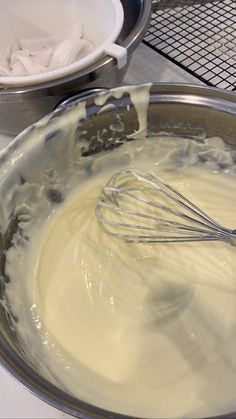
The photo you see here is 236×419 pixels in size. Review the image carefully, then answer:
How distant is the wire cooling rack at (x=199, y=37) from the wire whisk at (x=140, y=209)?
0.29m

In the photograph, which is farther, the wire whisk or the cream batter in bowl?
the wire whisk

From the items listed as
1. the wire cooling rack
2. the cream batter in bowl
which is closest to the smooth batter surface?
the cream batter in bowl

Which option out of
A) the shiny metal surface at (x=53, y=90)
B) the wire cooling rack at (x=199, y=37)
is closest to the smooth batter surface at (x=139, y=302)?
the shiny metal surface at (x=53, y=90)

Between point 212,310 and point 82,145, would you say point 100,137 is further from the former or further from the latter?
point 212,310

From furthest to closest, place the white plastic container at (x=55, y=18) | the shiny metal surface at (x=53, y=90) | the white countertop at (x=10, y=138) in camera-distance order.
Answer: the white plastic container at (x=55, y=18) < the shiny metal surface at (x=53, y=90) < the white countertop at (x=10, y=138)

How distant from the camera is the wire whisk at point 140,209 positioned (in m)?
0.74

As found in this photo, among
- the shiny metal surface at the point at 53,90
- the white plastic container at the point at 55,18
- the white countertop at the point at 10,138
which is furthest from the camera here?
the white plastic container at the point at 55,18

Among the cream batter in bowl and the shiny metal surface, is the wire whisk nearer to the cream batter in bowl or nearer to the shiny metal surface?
the cream batter in bowl

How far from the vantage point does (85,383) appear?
61 centimetres

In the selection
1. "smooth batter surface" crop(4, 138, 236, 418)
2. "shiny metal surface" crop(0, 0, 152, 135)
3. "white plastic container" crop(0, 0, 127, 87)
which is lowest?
"smooth batter surface" crop(4, 138, 236, 418)

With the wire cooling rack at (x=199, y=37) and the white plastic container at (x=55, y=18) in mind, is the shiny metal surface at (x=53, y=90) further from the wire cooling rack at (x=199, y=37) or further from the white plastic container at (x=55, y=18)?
the wire cooling rack at (x=199, y=37)

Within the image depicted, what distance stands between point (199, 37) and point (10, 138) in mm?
484

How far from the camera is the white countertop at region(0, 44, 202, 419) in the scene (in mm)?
594

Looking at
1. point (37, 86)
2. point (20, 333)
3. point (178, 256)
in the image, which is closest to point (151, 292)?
point (178, 256)
